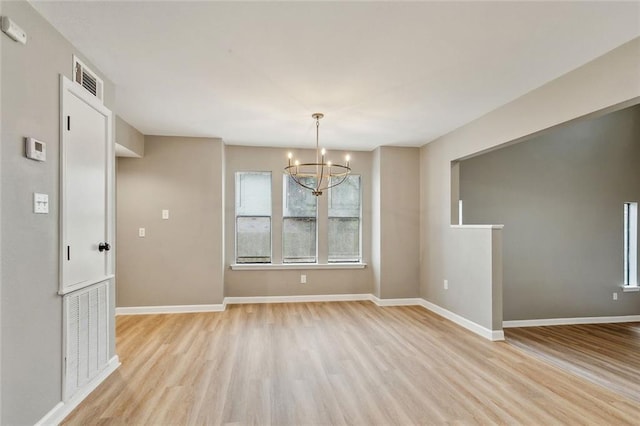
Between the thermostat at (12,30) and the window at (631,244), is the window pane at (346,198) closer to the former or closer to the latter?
the window at (631,244)

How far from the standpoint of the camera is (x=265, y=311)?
202 inches

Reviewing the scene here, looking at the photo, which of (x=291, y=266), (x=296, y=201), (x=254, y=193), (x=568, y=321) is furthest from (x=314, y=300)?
(x=568, y=321)

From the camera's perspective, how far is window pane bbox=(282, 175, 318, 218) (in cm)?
588

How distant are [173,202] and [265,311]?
7.06ft

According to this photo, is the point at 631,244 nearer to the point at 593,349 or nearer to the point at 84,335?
the point at 593,349

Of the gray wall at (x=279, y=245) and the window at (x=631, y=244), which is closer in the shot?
the window at (x=631, y=244)

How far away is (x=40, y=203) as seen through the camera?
2125mm

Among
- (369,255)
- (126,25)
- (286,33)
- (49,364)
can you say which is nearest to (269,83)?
(286,33)

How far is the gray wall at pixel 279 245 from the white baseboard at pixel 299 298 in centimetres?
7

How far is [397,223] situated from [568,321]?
2897 millimetres

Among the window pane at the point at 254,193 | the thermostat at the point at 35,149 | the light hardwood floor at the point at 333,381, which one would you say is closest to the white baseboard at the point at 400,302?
the light hardwood floor at the point at 333,381

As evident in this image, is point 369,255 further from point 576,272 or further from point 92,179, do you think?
point 92,179

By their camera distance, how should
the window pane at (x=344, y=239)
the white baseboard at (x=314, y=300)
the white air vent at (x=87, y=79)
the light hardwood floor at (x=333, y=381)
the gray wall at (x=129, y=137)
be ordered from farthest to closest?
the window pane at (x=344, y=239) → the white baseboard at (x=314, y=300) → the gray wall at (x=129, y=137) → the white air vent at (x=87, y=79) → the light hardwood floor at (x=333, y=381)

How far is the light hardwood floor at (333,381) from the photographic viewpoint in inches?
92.5
